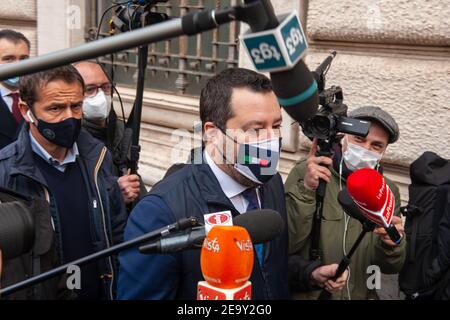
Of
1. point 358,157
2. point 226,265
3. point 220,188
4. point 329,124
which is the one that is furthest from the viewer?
point 358,157

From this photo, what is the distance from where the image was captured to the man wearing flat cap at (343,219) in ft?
7.29

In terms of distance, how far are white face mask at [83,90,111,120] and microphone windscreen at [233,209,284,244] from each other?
1.88 metres

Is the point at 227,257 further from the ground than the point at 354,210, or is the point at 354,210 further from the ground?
the point at 227,257

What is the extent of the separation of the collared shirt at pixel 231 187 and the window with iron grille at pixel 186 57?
2509 mm

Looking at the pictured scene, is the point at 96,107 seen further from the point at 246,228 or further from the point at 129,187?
the point at 246,228

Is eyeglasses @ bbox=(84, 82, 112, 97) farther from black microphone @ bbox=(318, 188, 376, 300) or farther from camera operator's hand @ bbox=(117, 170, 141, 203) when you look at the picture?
black microphone @ bbox=(318, 188, 376, 300)

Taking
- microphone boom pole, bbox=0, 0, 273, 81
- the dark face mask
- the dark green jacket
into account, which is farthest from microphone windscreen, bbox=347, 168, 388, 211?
the dark face mask

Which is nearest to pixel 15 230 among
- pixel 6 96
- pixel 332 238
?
pixel 332 238

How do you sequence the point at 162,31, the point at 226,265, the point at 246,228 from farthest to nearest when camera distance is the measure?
1. the point at 246,228
2. the point at 226,265
3. the point at 162,31

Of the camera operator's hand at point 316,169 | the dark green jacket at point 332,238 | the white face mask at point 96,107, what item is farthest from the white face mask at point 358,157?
the white face mask at point 96,107

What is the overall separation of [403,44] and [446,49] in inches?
9.3

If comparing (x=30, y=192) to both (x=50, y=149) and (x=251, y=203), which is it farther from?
(x=251, y=203)

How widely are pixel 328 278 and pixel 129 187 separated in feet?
3.53

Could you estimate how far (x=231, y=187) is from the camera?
74.0 inches
